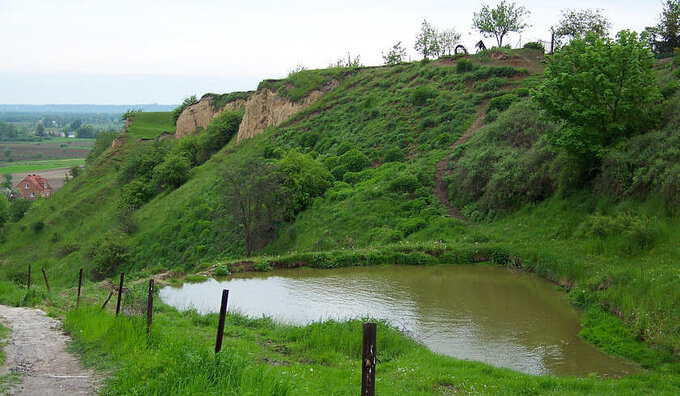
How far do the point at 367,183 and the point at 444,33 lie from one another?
129ft

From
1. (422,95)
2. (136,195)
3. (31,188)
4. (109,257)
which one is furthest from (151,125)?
(422,95)

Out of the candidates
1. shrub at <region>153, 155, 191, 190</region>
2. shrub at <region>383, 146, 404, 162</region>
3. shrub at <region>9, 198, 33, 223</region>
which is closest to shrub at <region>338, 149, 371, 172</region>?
shrub at <region>383, 146, 404, 162</region>

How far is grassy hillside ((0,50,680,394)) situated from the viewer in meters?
12.3

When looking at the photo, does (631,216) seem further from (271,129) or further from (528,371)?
(271,129)

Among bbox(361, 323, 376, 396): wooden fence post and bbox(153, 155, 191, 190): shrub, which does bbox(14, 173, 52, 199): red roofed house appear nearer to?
bbox(153, 155, 191, 190): shrub

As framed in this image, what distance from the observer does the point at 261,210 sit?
32.5 meters

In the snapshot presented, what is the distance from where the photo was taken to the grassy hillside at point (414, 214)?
1234cm

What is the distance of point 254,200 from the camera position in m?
32.2

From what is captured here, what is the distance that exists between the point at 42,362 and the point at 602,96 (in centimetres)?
2155

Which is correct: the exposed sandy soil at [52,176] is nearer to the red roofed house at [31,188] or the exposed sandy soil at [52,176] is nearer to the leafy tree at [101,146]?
the red roofed house at [31,188]

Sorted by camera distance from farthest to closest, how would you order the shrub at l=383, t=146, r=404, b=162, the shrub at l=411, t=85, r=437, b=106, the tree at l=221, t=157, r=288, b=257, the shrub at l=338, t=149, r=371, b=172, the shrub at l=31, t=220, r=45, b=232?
1. the shrub at l=31, t=220, r=45, b=232
2. the shrub at l=411, t=85, r=437, b=106
3. the shrub at l=338, t=149, r=371, b=172
4. the shrub at l=383, t=146, r=404, b=162
5. the tree at l=221, t=157, r=288, b=257

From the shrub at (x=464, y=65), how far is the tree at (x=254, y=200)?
73.0ft

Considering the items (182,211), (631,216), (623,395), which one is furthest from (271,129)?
(623,395)

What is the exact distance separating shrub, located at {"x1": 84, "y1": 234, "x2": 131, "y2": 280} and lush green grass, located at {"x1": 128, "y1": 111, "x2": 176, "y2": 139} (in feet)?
148
